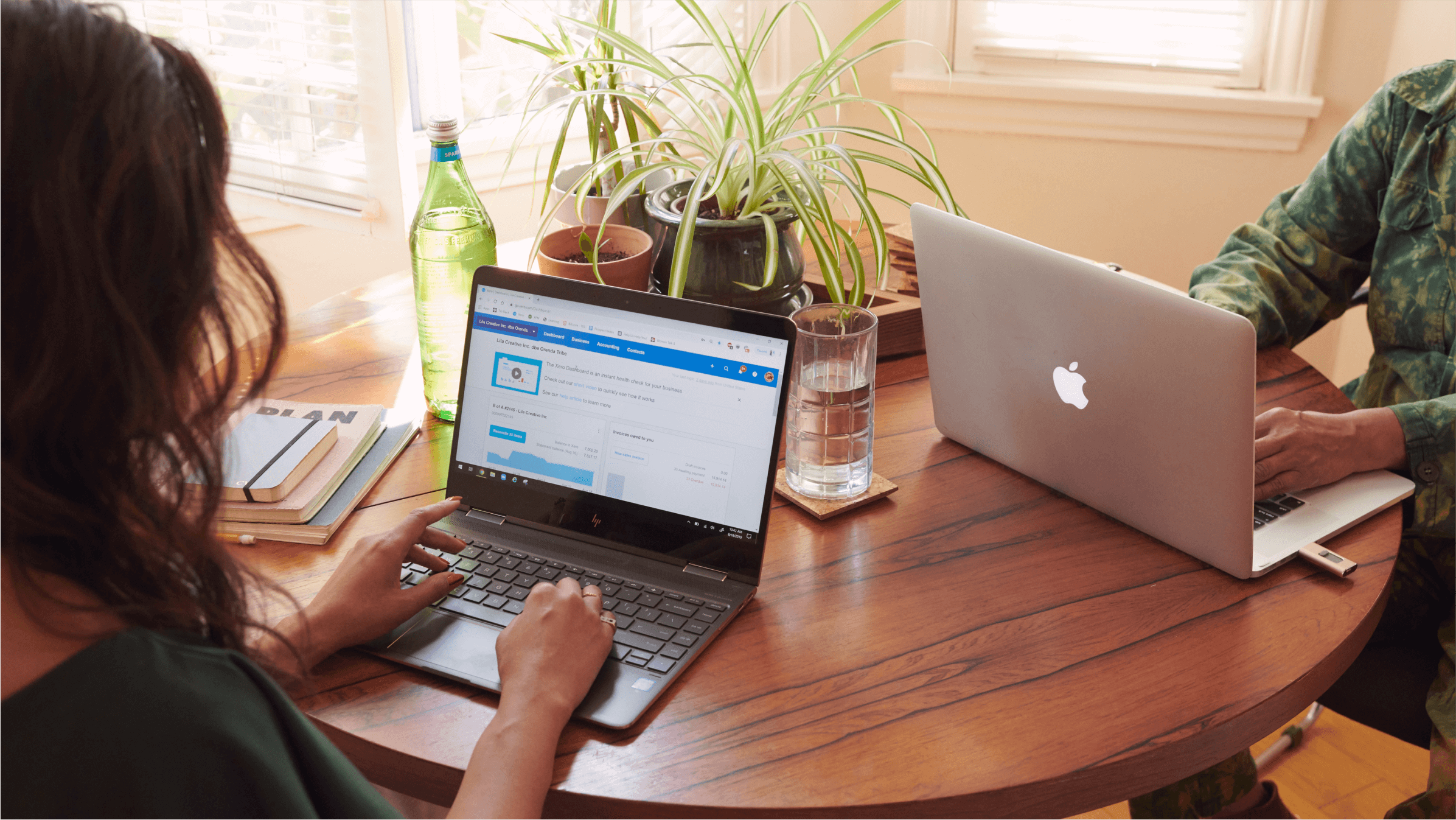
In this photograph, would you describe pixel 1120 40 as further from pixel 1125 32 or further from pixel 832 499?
pixel 832 499

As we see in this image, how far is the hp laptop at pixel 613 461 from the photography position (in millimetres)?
911

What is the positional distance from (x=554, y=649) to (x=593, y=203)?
0.77 m

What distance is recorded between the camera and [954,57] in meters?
Result: 2.62

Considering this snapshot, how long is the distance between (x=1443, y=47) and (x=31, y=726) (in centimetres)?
248

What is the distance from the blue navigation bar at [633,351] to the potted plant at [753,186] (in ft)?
0.48

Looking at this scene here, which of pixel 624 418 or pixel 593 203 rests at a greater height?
pixel 593 203

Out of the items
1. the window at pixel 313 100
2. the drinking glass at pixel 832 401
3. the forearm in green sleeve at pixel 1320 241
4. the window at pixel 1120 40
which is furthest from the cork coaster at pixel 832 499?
the window at pixel 1120 40

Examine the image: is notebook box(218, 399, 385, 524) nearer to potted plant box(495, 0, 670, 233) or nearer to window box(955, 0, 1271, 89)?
potted plant box(495, 0, 670, 233)

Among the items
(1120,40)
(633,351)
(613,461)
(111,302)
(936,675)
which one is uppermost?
(1120,40)

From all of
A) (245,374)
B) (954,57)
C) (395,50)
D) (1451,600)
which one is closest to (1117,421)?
(1451,600)

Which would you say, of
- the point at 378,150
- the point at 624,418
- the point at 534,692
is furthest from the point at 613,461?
the point at 378,150

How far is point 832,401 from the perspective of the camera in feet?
3.49

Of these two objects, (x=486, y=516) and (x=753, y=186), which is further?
(x=753, y=186)

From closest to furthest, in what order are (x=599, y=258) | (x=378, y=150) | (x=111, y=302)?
(x=111, y=302) < (x=599, y=258) < (x=378, y=150)
